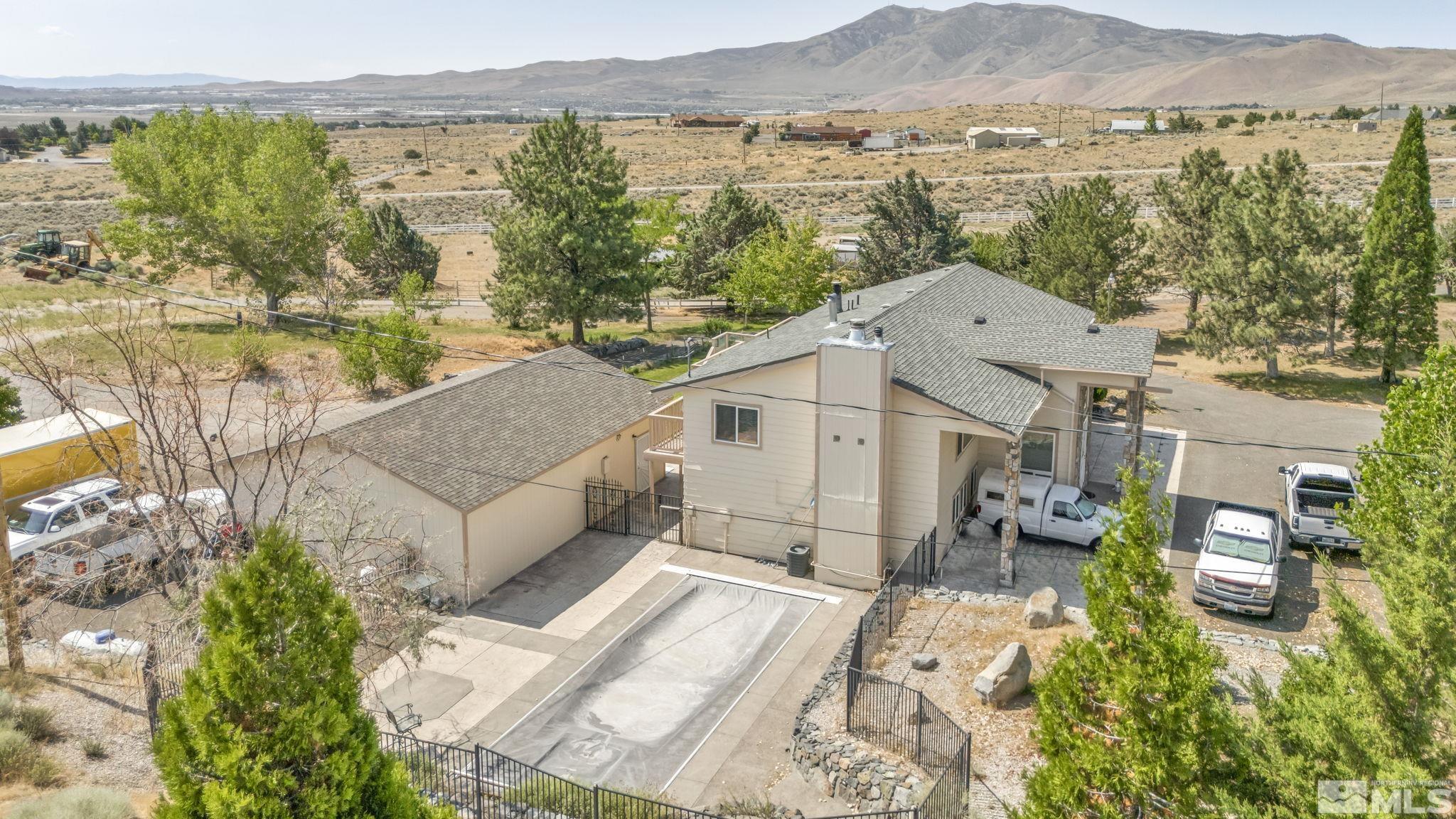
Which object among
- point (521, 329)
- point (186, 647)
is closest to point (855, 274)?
point (521, 329)

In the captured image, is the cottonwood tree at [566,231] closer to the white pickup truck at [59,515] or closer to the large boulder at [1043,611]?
the white pickup truck at [59,515]

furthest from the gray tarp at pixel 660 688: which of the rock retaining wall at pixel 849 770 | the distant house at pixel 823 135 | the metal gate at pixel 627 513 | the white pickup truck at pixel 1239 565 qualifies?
the distant house at pixel 823 135

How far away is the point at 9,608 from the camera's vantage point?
17.9 metres

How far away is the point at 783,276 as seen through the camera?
47188mm

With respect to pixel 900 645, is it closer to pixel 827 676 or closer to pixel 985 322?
pixel 827 676

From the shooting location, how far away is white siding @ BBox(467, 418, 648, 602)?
77.0 feet

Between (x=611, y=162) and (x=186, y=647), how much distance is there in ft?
109

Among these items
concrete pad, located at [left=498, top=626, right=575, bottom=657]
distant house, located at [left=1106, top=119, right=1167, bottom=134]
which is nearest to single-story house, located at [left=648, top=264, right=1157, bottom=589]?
concrete pad, located at [left=498, top=626, right=575, bottom=657]

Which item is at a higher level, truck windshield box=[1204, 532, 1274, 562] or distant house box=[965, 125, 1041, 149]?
distant house box=[965, 125, 1041, 149]

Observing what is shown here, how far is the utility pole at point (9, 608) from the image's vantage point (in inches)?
702

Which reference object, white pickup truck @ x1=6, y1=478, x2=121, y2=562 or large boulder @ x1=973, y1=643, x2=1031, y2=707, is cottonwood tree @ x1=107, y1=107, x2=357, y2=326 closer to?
white pickup truck @ x1=6, y1=478, x2=121, y2=562

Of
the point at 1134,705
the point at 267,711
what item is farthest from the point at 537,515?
the point at 1134,705

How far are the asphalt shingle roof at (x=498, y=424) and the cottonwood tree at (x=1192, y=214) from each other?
89.9ft

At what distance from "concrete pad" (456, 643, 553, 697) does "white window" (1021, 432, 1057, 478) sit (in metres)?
14.1
